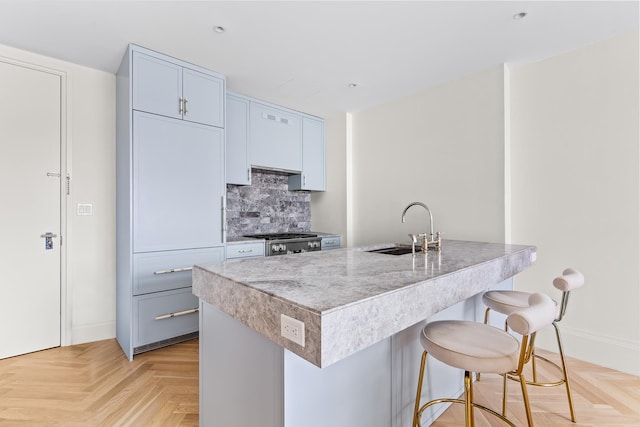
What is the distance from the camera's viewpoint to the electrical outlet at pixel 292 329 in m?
0.83

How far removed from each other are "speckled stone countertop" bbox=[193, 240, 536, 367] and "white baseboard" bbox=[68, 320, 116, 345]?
2142 mm

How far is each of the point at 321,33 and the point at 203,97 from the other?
4.11ft

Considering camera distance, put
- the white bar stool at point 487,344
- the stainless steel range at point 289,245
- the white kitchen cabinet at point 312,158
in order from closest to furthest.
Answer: the white bar stool at point 487,344 < the stainless steel range at point 289,245 < the white kitchen cabinet at point 312,158

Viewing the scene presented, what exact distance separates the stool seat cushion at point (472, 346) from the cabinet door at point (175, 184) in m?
2.21

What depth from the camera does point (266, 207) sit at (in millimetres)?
4133

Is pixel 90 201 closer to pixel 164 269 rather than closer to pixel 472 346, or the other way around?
pixel 164 269

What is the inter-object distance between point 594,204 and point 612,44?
123cm

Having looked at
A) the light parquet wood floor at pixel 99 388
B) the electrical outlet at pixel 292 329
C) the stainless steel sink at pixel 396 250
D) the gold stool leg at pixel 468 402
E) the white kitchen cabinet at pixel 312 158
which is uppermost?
the white kitchen cabinet at pixel 312 158

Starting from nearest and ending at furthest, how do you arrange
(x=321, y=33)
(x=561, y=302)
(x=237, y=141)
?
(x=561, y=302)
(x=321, y=33)
(x=237, y=141)

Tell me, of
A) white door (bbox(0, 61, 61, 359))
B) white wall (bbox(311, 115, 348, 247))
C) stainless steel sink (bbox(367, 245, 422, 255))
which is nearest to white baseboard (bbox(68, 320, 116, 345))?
white door (bbox(0, 61, 61, 359))

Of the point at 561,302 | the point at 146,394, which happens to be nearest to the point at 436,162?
the point at 561,302

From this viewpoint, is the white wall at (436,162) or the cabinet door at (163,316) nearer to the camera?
the cabinet door at (163,316)

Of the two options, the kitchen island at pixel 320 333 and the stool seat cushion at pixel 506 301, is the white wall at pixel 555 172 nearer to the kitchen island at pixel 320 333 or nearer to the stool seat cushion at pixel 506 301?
the stool seat cushion at pixel 506 301

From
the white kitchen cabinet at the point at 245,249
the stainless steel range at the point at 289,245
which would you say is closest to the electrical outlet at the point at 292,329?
the white kitchen cabinet at the point at 245,249
